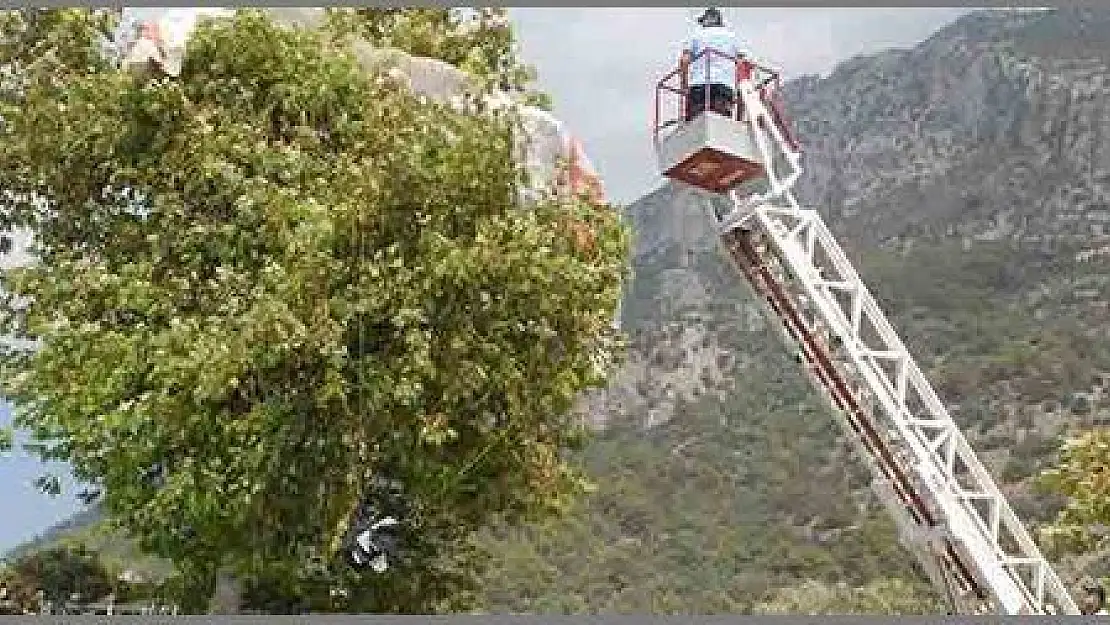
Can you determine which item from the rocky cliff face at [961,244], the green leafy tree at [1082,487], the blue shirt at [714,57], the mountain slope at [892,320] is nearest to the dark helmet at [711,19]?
the blue shirt at [714,57]

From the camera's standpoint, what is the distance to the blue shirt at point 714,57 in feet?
66.6

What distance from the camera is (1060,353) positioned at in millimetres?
84000

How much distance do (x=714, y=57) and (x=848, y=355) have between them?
164 inches

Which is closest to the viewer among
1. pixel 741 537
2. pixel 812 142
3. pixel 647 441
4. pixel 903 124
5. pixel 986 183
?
pixel 741 537

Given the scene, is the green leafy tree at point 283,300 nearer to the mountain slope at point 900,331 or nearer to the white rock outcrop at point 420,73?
the white rock outcrop at point 420,73

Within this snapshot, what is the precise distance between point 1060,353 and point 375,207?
2810 inches

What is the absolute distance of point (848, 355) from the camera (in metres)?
19.2

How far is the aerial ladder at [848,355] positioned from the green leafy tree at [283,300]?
200 cm

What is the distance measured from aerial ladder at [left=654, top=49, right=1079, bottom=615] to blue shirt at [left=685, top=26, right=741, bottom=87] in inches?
2.5

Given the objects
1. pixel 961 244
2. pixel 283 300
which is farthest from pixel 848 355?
pixel 961 244

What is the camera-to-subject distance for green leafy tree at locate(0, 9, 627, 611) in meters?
18.2

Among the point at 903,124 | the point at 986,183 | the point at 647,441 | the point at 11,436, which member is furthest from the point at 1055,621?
the point at 903,124

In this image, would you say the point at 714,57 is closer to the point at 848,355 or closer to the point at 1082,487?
the point at 848,355

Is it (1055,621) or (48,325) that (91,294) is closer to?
(48,325)
